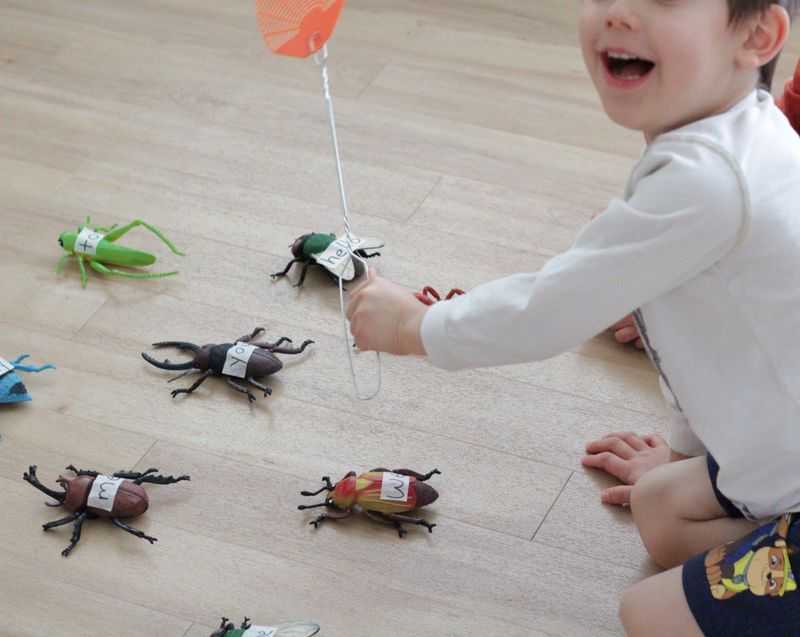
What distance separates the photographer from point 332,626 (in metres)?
1.36

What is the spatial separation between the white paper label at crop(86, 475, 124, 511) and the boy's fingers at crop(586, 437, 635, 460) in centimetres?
54

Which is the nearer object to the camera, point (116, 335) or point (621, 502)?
point (621, 502)

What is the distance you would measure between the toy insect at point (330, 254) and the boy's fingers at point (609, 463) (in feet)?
1.36

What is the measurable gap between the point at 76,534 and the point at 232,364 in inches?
11.9

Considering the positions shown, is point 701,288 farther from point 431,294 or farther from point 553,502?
point 431,294

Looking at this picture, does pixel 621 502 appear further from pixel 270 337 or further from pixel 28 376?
pixel 28 376

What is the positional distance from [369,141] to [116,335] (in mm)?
599

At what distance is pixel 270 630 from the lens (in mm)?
1322

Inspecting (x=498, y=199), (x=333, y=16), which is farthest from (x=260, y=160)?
(x=333, y=16)

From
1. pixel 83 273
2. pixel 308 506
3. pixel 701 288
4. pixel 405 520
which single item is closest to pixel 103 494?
pixel 308 506

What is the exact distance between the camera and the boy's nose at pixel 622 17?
1074 millimetres

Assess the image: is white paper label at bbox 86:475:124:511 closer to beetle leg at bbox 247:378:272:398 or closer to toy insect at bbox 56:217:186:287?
beetle leg at bbox 247:378:272:398

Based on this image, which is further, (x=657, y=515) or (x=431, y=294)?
(x=431, y=294)

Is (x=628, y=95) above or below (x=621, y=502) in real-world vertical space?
above
